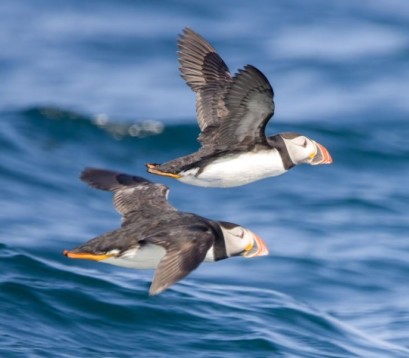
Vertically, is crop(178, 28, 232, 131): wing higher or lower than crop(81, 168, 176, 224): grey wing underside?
higher

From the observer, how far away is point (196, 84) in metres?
15.0

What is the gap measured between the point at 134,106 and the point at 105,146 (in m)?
1.17

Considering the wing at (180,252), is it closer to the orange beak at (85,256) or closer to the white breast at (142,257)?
the white breast at (142,257)

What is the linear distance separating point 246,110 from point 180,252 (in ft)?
6.34

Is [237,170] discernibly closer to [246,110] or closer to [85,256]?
[246,110]

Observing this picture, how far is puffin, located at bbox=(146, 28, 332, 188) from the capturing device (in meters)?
13.4

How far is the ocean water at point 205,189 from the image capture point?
17406 mm

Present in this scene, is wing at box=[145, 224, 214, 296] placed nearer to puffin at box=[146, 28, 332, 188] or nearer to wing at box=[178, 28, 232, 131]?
puffin at box=[146, 28, 332, 188]

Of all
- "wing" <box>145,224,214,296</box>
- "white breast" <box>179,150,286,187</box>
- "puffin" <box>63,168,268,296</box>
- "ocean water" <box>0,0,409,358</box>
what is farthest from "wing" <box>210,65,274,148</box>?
"ocean water" <box>0,0,409,358</box>

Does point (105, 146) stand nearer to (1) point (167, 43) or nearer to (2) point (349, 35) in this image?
(1) point (167, 43)

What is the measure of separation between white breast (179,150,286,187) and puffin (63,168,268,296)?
0.39 m

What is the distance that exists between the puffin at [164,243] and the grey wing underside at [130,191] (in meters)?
0.01

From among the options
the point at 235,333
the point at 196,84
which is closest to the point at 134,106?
the point at 235,333

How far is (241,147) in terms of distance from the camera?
45.4 ft
